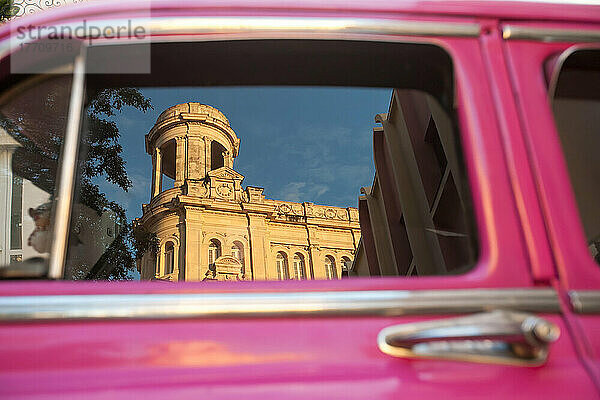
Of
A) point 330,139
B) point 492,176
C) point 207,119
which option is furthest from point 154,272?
point 492,176

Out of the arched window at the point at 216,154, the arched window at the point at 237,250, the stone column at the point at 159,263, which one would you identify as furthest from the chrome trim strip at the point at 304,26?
the arched window at the point at 237,250

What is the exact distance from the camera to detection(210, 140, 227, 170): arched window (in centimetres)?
159

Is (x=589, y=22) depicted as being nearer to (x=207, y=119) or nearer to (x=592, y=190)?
(x=592, y=190)

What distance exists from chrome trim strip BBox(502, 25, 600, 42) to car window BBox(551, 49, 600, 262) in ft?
0.11

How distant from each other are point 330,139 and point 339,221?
56 cm

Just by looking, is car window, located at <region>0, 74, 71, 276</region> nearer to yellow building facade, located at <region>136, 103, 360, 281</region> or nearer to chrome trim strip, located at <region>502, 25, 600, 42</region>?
yellow building facade, located at <region>136, 103, 360, 281</region>

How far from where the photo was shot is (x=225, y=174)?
1861 millimetres

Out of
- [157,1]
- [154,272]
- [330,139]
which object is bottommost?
[154,272]

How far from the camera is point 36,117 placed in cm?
160

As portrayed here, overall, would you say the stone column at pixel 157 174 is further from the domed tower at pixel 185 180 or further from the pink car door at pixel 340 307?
the pink car door at pixel 340 307

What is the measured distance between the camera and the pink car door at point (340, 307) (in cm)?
94

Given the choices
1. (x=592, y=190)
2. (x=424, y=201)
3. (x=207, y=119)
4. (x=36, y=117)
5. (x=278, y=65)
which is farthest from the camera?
(x=424, y=201)

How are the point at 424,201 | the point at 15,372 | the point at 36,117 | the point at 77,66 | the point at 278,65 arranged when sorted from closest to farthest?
1. the point at 15,372
2. the point at 77,66
3. the point at 278,65
4. the point at 36,117
5. the point at 424,201

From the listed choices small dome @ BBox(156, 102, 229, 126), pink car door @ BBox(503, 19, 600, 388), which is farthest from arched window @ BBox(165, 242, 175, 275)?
pink car door @ BBox(503, 19, 600, 388)
